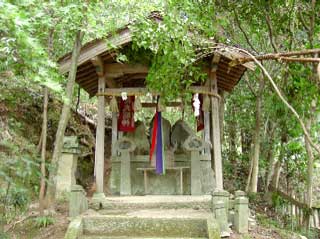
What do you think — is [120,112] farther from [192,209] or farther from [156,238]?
[156,238]

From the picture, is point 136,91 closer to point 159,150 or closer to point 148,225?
point 159,150

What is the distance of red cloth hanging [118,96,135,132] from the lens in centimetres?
943

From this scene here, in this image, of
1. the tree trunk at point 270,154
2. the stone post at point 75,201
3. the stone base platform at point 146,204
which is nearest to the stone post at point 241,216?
the stone base platform at point 146,204

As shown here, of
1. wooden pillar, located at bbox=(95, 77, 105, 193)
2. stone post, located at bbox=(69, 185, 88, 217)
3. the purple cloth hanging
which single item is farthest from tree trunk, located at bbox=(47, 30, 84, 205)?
the purple cloth hanging

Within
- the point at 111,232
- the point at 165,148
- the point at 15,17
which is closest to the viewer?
the point at 15,17

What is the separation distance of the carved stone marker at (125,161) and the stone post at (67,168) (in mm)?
981

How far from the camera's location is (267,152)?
38.5 feet

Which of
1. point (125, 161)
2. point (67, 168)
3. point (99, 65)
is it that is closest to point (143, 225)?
point (125, 161)

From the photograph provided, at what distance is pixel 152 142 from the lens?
894 centimetres

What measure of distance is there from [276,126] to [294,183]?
1817mm

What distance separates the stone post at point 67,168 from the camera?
28.1 feet

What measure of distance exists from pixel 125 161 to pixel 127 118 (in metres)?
1.08

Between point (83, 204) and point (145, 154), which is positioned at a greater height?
point (145, 154)

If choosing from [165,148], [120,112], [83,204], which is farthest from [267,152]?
[83,204]
